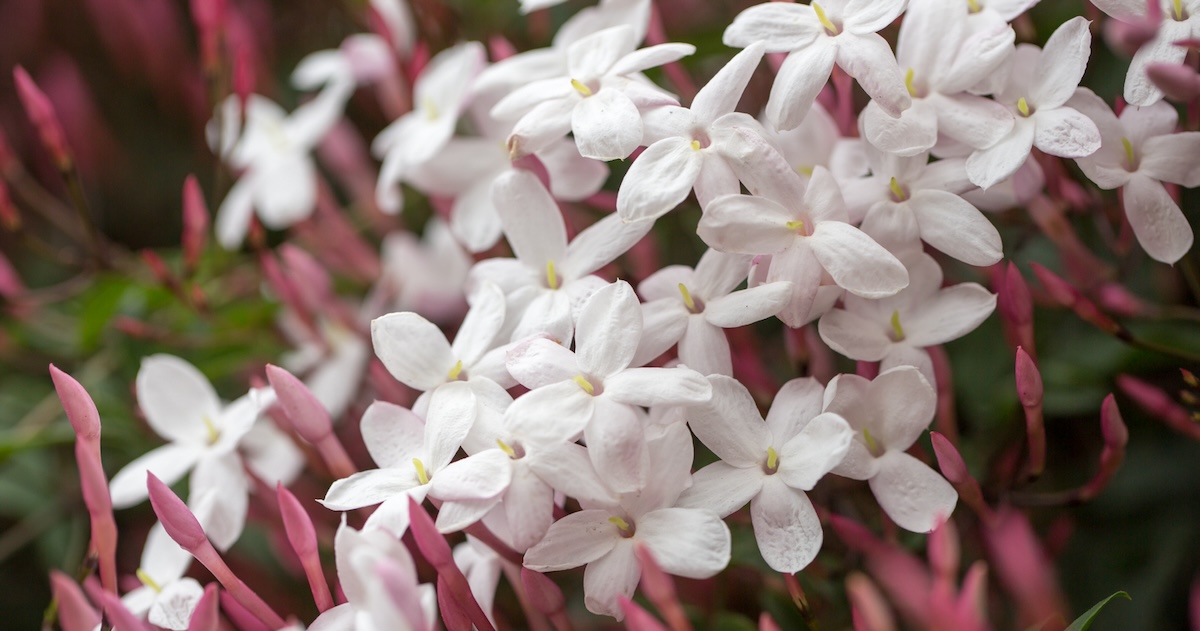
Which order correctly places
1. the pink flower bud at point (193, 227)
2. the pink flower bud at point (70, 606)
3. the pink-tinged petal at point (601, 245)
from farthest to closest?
the pink flower bud at point (193, 227) → the pink-tinged petal at point (601, 245) → the pink flower bud at point (70, 606)

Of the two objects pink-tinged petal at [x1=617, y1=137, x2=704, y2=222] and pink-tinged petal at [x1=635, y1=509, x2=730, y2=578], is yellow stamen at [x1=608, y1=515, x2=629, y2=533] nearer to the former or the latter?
pink-tinged petal at [x1=635, y1=509, x2=730, y2=578]

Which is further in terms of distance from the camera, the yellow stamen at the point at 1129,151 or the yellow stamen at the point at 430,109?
the yellow stamen at the point at 430,109

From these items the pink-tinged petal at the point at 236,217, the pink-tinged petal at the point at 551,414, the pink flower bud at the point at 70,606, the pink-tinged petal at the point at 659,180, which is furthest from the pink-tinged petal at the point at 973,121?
the pink-tinged petal at the point at 236,217

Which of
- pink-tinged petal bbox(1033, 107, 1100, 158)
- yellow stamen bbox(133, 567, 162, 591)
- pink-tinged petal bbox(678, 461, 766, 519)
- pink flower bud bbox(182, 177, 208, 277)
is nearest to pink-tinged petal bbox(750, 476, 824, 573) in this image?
pink-tinged petal bbox(678, 461, 766, 519)

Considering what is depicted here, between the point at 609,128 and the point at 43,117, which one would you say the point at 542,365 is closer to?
the point at 609,128

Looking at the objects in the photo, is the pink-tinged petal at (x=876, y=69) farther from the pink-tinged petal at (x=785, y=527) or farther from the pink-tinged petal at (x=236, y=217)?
the pink-tinged petal at (x=236, y=217)
